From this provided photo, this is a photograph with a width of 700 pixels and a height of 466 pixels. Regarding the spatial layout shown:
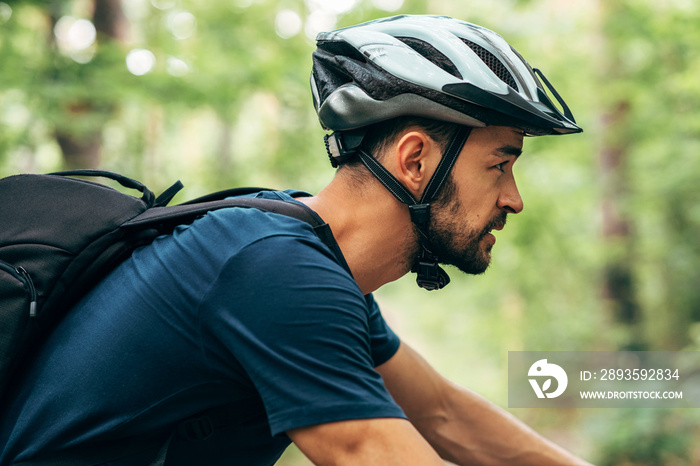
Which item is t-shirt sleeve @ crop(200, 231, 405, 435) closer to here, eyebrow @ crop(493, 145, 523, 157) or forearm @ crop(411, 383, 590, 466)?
eyebrow @ crop(493, 145, 523, 157)

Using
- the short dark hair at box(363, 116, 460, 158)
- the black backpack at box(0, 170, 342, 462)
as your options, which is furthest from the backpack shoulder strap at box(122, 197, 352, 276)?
the short dark hair at box(363, 116, 460, 158)

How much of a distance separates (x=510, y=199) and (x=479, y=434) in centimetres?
103

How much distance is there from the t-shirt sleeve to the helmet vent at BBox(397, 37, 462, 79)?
0.90m

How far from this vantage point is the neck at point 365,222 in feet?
6.72

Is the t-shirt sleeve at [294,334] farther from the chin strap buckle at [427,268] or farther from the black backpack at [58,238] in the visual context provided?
the chin strap buckle at [427,268]

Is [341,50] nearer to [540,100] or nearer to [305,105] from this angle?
[540,100]

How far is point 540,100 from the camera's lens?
219 cm

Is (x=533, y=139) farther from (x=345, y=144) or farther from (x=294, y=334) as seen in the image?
(x=294, y=334)

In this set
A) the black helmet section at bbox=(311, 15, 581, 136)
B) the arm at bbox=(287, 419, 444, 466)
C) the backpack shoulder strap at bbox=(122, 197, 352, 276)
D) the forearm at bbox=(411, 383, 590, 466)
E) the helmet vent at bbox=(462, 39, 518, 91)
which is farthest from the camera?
the forearm at bbox=(411, 383, 590, 466)

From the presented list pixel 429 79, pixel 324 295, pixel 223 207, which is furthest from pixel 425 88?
pixel 324 295

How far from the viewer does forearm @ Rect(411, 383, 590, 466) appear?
2.43 meters

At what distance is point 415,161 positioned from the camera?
2064mm

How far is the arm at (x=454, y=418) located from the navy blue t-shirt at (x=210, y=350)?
852 millimetres

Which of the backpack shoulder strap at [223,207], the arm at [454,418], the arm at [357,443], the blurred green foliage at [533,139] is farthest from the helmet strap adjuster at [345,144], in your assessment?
the blurred green foliage at [533,139]
